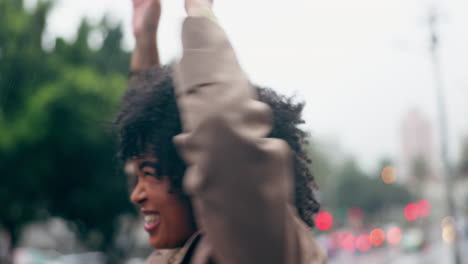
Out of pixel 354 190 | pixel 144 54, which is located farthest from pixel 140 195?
pixel 354 190

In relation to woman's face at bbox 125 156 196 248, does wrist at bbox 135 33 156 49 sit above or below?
above

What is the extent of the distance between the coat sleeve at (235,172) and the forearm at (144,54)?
1093mm

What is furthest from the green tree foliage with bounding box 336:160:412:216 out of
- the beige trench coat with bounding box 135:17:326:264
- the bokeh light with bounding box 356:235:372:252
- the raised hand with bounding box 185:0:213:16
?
the beige trench coat with bounding box 135:17:326:264

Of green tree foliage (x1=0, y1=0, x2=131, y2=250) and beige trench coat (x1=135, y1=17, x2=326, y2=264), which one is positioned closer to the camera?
beige trench coat (x1=135, y1=17, x2=326, y2=264)

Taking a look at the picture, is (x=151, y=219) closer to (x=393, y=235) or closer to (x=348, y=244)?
(x=348, y=244)

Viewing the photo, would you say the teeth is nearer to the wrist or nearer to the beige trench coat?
the beige trench coat

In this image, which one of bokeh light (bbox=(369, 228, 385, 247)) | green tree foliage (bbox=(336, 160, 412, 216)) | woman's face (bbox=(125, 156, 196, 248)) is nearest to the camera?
woman's face (bbox=(125, 156, 196, 248))

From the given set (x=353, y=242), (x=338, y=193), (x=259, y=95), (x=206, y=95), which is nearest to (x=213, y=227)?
(x=206, y=95)

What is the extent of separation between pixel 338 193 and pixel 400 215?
15.5 meters

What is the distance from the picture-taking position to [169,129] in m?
1.45

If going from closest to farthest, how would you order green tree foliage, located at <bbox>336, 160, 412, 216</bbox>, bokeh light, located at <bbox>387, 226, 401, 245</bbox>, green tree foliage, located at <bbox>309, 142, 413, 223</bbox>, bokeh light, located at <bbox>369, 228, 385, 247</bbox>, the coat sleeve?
the coat sleeve → bokeh light, located at <bbox>387, 226, 401, 245</bbox> → bokeh light, located at <bbox>369, 228, 385, 247</bbox> → green tree foliage, located at <bbox>309, 142, 413, 223</bbox> → green tree foliage, located at <bbox>336, 160, 412, 216</bbox>

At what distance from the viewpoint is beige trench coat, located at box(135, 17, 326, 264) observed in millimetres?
951

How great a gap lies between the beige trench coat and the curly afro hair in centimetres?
42

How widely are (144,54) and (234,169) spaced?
4.08 ft
